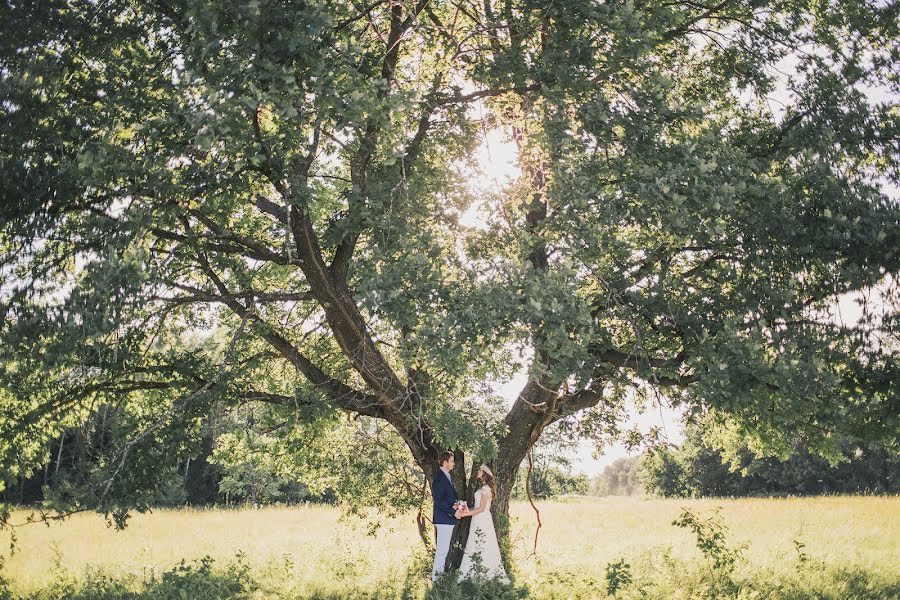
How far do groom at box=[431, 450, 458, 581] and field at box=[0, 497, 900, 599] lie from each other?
1.77 ft

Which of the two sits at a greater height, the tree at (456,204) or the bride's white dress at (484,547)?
the tree at (456,204)

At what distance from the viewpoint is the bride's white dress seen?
433 inches

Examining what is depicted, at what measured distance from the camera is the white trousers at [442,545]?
11.3 m

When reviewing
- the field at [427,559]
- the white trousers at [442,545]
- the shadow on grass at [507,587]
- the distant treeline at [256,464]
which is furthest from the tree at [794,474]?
the white trousers at [442,545]

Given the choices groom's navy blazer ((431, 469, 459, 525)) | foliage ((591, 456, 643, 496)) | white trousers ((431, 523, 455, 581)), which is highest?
groom's navy blazer ((431, 469, 459, 525))

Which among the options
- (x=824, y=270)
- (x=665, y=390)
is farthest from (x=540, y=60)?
(x=665, y=390)

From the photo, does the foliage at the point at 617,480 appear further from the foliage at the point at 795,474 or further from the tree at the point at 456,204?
the tree at the point at 456,204

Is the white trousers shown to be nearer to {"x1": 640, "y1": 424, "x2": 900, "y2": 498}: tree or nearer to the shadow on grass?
the shadow on grass

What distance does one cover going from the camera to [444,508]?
37.0ft

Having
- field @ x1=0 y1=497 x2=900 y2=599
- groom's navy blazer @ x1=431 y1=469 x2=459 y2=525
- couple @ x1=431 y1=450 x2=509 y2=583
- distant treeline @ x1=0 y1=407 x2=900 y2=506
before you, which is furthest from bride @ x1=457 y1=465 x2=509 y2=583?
distant treeline @ x1=0 y1=407 x2=900 y2=506

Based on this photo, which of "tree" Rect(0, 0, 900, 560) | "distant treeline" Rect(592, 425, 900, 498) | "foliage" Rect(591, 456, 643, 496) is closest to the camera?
"tree" Rect(0, 0, 900, 560)

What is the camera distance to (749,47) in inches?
441

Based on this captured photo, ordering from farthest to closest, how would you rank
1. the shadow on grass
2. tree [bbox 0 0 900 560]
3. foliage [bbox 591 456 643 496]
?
1. foliage [bbox 591 456 643 496]
2. the shadow on grass
3. tree [bbox 0 0 900 560]

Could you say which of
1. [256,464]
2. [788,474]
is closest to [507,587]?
[256,464]
